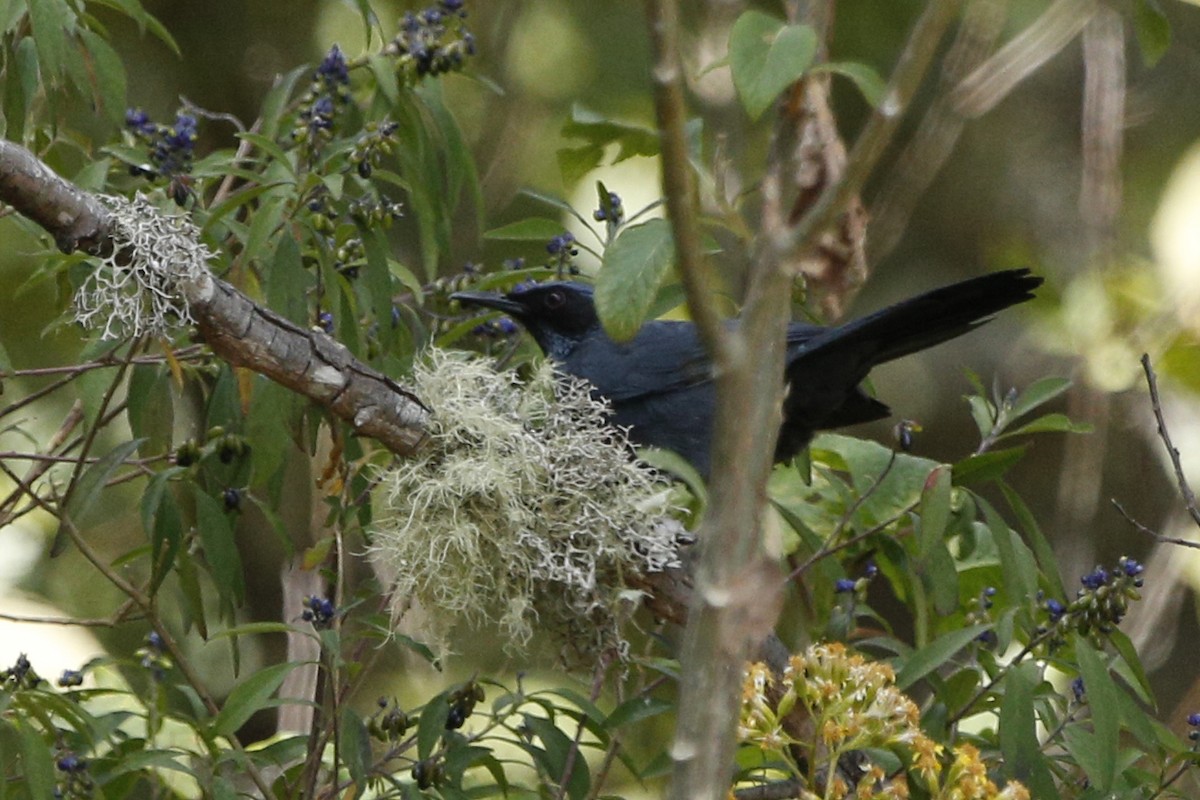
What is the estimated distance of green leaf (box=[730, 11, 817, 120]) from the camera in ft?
6.23

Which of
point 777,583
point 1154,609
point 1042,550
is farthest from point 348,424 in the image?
point 1154,609

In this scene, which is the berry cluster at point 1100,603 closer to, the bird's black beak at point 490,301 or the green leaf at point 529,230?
the green leaf at point 529,230

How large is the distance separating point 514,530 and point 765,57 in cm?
132

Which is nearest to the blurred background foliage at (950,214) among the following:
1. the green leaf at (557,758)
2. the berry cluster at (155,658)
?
the berry cluster at (155,658)

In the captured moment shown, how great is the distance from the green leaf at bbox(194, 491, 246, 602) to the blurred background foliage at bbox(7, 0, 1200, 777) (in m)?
1.58

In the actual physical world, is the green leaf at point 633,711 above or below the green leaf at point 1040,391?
below

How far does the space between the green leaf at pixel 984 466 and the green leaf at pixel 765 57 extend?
1.31 metres

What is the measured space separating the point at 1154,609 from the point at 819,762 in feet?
5.86

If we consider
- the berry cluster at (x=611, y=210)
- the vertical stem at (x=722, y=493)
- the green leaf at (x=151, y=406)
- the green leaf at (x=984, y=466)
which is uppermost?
the berry cluster at (x=611, y=210)

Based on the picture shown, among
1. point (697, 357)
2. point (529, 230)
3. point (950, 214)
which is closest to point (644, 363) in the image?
point (697, 357)

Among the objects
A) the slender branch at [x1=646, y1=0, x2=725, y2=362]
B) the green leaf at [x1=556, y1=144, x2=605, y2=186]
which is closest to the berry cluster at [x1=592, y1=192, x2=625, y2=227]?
the green leaf at [x1=556, y1=144, x2=605, y2=186]

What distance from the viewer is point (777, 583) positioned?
1.42m

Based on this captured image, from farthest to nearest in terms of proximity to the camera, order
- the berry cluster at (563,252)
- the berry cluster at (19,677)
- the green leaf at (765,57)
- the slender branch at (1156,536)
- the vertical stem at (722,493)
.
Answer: the berry cluster at (563,252) < the berry cluster at (19,677) < the slender branch at (1156,536) < the green leaf at (765,57) < the vertical stem at (722,493)

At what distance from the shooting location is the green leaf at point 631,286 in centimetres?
235
